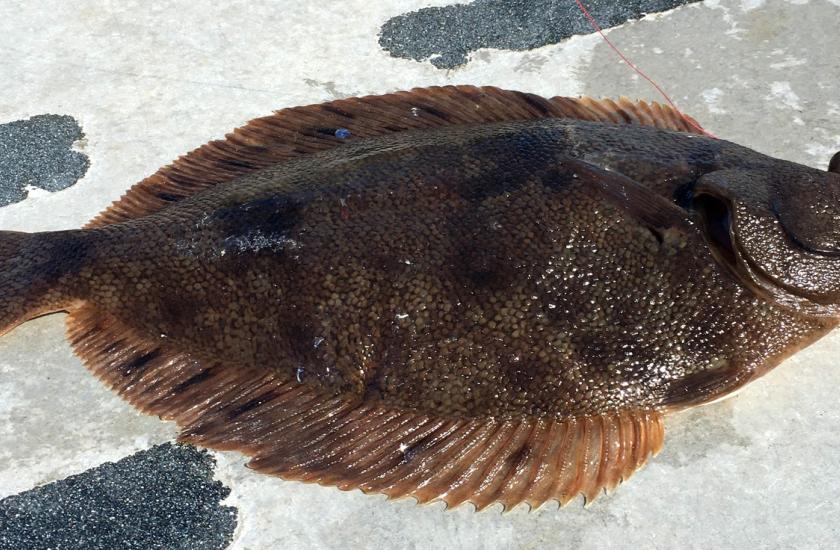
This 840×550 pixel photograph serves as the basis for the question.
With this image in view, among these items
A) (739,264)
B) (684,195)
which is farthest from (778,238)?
(684,195)

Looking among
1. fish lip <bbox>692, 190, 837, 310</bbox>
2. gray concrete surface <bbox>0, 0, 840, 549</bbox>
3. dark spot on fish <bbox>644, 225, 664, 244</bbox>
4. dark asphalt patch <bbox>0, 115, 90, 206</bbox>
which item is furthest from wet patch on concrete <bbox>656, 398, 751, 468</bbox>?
dark asphalt patch <bbox>0, 115, 90, 206</bbox>

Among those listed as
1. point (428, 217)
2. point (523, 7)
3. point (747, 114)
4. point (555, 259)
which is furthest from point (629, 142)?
point (523, 7)

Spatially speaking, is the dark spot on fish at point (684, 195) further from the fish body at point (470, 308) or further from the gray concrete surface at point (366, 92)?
the gray concrete surface at point (366, 92)

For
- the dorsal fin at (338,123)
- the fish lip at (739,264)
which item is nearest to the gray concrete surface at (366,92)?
the fish lip at (739,264)

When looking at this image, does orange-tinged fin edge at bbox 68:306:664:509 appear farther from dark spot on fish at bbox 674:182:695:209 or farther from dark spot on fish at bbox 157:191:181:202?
dark spot on fish at bbox 157:191:181:202

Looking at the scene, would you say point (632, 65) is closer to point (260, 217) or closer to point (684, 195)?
point (684, 195)

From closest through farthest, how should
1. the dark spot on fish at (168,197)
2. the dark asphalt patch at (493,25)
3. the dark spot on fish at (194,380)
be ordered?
the dark spot on fish at (194,380)
the dark spot on fish at (168,197)
the dark asphalt patch at (493,25)
